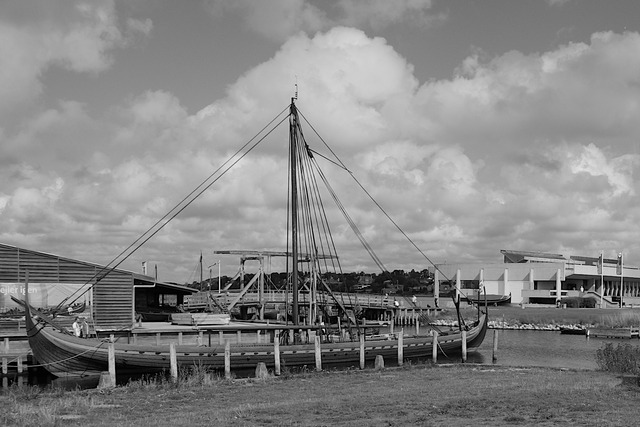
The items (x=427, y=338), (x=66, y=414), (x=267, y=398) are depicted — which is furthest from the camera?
(x=427, y=338)

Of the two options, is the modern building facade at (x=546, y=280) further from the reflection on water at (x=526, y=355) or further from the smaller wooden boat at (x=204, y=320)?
the smaller wooden boat at (x=204, y=320)

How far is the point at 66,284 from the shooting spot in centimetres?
4894

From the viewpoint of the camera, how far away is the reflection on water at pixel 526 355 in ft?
119

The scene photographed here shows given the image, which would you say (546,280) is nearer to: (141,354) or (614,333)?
→ (614,333)

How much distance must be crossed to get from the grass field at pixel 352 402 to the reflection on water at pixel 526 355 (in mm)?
7934

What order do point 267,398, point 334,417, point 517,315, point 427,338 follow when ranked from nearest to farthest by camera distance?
point 334,417 → point 267,398 → point 427,338 → point 517,315

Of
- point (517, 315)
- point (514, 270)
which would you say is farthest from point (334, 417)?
point (514, 270)

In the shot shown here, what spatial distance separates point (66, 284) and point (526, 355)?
31689 millimetres

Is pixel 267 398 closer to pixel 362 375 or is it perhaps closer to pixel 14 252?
pixel 362 375

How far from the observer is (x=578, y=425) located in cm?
1572

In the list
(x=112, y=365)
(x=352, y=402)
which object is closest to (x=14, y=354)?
(x=112, y=365)

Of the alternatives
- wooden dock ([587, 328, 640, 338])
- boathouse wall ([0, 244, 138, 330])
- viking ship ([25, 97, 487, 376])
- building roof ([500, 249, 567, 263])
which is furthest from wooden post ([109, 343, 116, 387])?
→ building roof ([500, 249, 567, 263])

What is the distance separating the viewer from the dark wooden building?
153ft

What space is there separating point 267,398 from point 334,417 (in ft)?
18.4
